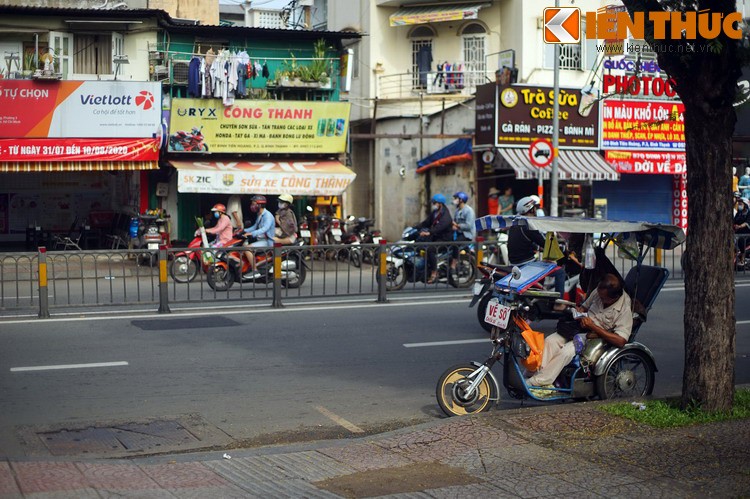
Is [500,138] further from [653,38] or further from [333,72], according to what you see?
[653,38]

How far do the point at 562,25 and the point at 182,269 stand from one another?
15491 millimetres

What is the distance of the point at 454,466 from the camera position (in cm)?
662

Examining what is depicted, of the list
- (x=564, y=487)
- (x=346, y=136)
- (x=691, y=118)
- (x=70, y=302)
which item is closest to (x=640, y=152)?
(x=346, y=136)

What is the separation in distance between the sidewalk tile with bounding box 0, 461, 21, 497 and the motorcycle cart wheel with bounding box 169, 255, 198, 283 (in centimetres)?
817

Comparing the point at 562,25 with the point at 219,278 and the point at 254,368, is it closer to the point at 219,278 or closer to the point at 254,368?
the point at 219,278

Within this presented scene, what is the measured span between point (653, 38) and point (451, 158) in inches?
812

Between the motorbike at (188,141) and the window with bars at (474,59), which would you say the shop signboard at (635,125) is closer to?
the window with bars at (474,59)

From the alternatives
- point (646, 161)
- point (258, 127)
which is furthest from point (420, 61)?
point (258, 127)

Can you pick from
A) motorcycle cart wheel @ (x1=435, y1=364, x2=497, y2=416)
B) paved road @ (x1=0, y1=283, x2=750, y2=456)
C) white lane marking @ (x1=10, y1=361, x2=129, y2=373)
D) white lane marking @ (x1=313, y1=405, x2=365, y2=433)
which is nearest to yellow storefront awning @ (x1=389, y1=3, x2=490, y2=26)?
paved road @ (x1=0, y1=283, x2=750, y2=456)

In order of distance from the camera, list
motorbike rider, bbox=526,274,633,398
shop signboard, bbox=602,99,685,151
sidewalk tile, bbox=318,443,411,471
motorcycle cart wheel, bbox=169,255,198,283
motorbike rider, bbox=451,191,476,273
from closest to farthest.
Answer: sidewalk tile, bbox=318,443,411,471
motorbike rider, bbox=526,274,633,398
motorcycle cart wheel, bbox=169,255,198,283
motorbike rider, bbox=451,191,476,273
shop signboard, bbox=602,99,685,151

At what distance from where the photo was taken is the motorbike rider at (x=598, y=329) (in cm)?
827

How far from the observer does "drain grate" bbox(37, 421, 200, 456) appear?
7504 mm

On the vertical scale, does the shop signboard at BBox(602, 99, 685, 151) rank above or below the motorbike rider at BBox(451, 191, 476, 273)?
above

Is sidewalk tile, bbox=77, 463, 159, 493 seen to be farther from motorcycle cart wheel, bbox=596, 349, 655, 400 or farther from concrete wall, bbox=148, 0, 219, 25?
concrete wall, bbox=148, 0, 219, 25
